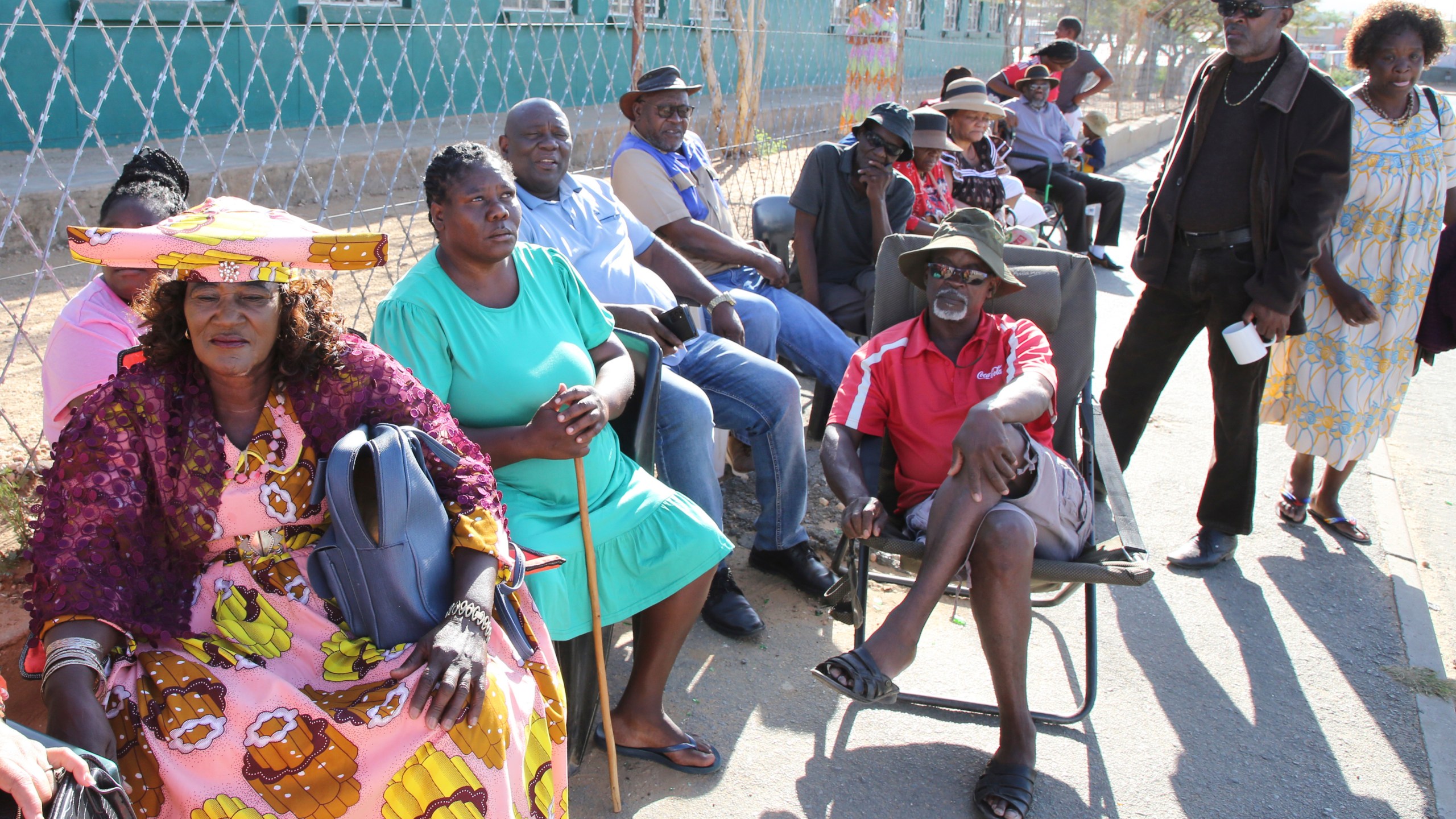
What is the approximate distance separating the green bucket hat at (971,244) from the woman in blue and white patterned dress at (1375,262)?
1622 millimetres

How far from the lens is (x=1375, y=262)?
4.12m

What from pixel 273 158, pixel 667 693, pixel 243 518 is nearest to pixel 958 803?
pixel 667 693

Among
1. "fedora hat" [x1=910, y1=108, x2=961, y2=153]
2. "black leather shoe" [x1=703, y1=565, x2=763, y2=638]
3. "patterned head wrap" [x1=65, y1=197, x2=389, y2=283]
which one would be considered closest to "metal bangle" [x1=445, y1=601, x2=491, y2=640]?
"patterned head wrap" [x1=65, y1=197, x2=389, y2=283]

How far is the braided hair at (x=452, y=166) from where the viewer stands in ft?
8.89

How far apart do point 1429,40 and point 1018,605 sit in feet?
9.51

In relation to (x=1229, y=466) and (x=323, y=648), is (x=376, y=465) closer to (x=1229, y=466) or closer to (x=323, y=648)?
(x=323, y=648)

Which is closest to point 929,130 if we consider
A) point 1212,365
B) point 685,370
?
point 1212,365

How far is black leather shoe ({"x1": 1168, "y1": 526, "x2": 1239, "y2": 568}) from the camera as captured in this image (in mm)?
4031

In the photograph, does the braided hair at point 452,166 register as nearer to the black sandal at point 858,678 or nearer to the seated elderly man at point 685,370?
the seated elderly man at point 685,370

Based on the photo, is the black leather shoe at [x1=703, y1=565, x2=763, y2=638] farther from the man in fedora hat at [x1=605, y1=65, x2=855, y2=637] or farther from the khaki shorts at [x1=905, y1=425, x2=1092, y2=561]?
the khaki shorts at [x1=905, y1=425, x2=1092, y2=561]

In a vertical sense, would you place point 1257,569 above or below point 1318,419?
below

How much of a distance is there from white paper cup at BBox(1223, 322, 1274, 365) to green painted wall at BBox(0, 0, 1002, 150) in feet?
10.9

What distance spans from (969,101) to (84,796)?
5.30 meters

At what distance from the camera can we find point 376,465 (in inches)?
79.7
